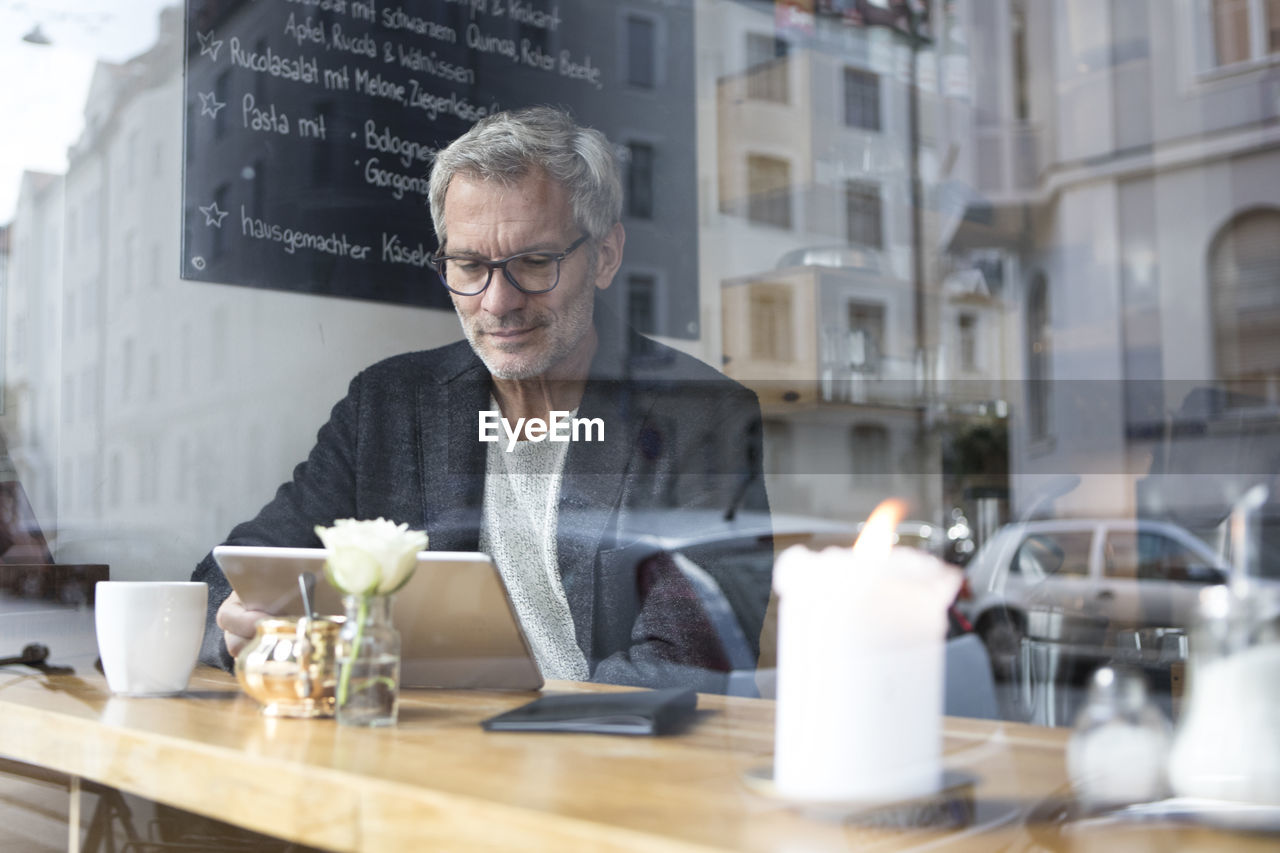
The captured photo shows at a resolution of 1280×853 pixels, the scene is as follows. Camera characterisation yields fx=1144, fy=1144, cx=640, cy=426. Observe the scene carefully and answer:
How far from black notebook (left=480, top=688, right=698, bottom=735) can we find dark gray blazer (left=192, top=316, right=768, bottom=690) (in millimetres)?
848

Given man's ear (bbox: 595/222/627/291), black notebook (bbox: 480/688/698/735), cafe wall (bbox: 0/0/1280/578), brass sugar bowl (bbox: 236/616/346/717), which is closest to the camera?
black notebook (bbox: 480/688/698/735)

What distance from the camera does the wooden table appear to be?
459 millimetres

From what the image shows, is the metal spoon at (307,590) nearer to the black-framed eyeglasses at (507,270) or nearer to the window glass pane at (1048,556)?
the black-framed eyeglasses at (507,270)

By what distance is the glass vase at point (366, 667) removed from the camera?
0.78 meters

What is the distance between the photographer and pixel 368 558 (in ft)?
2.53

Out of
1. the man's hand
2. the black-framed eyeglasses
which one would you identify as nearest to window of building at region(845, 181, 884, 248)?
the black-framed eyeglasses

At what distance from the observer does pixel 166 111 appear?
5.65ft

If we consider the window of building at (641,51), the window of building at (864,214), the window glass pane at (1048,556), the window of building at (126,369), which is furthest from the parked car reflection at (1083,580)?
the window of building at (126,369)

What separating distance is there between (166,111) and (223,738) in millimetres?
1292

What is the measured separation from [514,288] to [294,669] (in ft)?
3.40

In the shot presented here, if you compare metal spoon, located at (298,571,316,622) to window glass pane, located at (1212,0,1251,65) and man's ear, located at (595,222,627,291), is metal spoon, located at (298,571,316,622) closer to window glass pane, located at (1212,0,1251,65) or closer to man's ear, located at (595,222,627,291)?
man's ear, located at (595,222,627,291)

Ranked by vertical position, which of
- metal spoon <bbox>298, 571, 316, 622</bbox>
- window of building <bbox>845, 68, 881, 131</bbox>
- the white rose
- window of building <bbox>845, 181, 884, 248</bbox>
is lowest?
metal spoon <bbox>298, 571, 316, 622</bbox>

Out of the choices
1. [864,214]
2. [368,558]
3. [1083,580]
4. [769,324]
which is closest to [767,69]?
[864,214]

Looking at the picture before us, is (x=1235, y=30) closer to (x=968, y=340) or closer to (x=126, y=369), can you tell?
(x=968, y=340)
